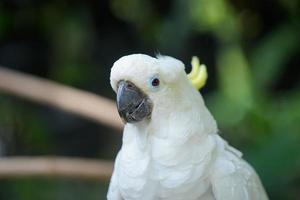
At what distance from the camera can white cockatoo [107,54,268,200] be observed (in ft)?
3.49

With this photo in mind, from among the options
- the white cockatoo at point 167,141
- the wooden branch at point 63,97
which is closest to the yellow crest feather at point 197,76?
the white cockatoo at point 167,141

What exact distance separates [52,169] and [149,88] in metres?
0.68

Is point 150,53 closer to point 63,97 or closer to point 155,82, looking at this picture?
point 63,97

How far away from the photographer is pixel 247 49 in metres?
2.21

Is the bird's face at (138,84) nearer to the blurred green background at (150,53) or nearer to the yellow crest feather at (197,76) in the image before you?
the yellow crest feather at (197,76)

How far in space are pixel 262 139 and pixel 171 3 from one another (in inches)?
28.1

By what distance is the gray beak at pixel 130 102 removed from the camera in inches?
41.6

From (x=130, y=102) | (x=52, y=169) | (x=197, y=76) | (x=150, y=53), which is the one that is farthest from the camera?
(x=150, y=53)

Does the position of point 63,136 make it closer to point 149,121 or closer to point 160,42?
point 160,42

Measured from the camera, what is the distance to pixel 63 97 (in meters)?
1.76

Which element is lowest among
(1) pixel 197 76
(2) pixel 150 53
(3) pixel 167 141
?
(3) pixel 167 141

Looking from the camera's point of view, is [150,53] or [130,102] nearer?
[130,102]

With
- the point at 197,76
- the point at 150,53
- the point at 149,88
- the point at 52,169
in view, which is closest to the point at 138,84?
the point at 149,88

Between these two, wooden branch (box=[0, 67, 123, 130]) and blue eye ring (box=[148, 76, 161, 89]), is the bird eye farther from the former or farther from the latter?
wooden branch (box=[0, 67, 123, 130])
